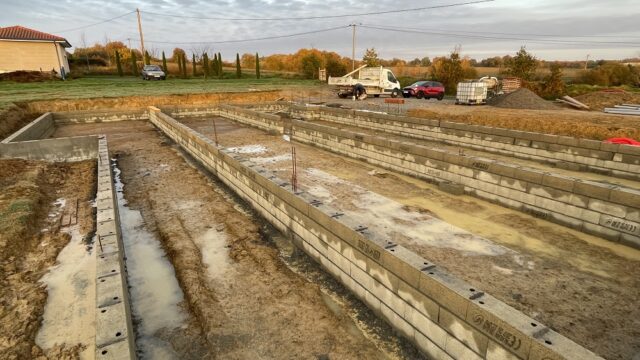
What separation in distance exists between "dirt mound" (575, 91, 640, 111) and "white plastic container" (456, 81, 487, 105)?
6309mm

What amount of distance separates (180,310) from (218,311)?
22.7 inches

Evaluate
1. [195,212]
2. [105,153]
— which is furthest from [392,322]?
[105,153]

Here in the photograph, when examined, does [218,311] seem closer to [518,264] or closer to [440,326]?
[440,326]

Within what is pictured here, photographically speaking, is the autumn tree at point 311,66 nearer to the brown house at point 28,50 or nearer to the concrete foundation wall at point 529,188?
the brown house at point 28,50

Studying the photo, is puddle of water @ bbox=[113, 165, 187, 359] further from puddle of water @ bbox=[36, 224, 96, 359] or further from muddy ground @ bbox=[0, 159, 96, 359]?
muddy ground @ bbox=[0, 159, 96, 359]

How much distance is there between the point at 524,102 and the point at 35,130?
85.5 ft

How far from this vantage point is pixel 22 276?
224 inches

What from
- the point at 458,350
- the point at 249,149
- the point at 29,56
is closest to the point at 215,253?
the point at 458,350

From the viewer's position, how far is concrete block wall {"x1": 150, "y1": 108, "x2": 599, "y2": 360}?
124 inches

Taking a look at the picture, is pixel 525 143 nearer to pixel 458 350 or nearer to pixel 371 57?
pixel 458 350

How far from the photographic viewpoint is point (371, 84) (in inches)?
1192

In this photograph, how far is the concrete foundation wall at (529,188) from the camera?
21.6 ft

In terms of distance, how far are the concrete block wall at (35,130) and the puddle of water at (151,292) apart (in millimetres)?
8876

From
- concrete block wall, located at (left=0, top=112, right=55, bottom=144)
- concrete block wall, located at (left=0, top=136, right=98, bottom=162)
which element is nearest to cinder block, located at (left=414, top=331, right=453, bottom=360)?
concrete block wall, located at (left=0, top=136, right=98, bottom=162)
